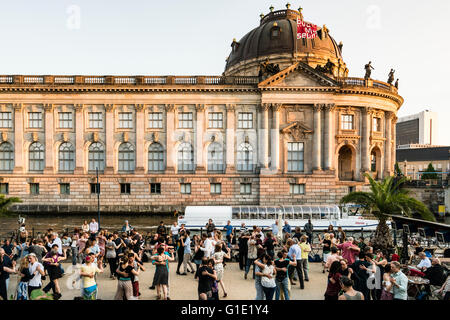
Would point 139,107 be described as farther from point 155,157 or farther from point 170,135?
point 155,157

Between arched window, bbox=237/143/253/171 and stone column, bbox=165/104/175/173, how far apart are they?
8865mm

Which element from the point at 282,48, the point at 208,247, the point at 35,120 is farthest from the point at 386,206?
the point at 35,120

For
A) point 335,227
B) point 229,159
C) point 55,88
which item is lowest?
point 335,227

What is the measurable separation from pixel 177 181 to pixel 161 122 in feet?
27.0

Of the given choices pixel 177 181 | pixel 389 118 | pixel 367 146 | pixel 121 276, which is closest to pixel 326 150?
pixel 367 146

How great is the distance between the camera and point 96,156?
1580 inches

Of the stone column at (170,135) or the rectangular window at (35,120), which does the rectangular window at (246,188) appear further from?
the rectangular window at (35,120)

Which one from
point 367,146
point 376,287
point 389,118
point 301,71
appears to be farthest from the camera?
point 389,118

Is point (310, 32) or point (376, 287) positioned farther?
point (310, 32)

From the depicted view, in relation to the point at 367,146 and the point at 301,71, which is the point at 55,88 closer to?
the point at 301,71

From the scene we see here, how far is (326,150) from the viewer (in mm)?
39625

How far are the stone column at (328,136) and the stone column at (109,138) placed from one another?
2834 cm

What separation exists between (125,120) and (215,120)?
12096 millimetres
